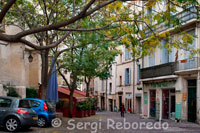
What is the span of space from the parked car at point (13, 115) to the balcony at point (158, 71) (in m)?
14.0

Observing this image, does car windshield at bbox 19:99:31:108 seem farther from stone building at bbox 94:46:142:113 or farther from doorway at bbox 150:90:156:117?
stone building at bbox 94:46:142:113

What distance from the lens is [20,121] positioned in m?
12.3

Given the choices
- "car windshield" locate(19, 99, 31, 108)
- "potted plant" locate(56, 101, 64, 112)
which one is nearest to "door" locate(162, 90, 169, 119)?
"potted plant" locate(56, 101, 64, 112)

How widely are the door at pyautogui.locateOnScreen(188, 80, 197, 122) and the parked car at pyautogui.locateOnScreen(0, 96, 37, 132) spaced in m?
13.0

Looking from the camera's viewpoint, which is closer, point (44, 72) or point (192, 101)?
point (44, 72)

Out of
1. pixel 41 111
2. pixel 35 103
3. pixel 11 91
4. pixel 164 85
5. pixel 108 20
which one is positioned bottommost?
pixel 41 111

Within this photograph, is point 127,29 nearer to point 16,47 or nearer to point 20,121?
point 20,121

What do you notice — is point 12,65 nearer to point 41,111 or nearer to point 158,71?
point 41,111

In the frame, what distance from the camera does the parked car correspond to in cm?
1228

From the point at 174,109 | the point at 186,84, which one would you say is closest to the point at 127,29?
the point at 186,84

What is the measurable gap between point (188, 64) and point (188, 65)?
0.07 meters

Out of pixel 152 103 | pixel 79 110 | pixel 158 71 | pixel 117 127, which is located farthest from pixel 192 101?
pixel 79 110

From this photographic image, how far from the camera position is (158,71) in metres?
25.4

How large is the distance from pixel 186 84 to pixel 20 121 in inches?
563
